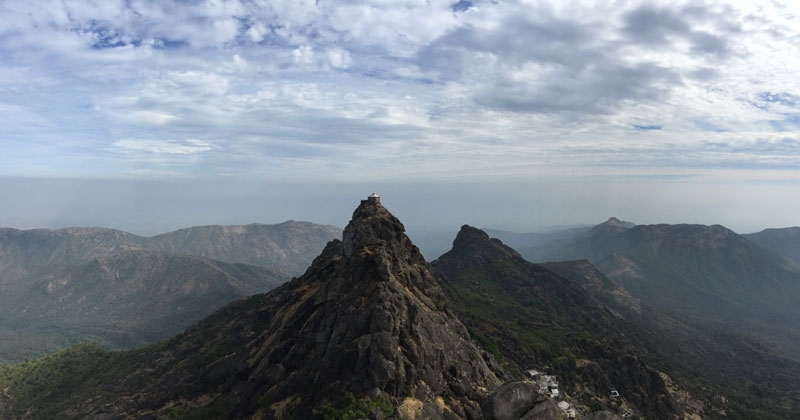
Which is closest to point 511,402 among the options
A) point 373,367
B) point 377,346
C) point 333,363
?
point 373,367

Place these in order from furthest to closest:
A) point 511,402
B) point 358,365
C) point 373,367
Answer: point 358,365 < point 373,367 < point 511,402

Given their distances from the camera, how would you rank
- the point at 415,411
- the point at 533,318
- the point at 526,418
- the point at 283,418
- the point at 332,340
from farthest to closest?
the point at 533,318 → the point at 332,340 → the point at 283,418 → the point at 415,411 → the point at 526,418

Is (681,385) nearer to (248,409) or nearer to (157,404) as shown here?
(248,409)

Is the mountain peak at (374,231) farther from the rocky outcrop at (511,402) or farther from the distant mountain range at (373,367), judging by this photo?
the rocky outcrop at (511,402)

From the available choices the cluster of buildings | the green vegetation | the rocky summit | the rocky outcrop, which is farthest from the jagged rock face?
the green vegetation

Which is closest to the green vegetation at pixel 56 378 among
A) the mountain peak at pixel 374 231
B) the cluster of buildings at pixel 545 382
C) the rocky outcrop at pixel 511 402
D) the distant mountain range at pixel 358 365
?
the distant mountain range at pixel 358 365

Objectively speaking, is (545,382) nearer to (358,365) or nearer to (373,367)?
(373,367)

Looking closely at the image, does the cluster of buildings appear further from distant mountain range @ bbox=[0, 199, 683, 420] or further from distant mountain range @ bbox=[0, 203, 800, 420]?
distant mountain range @ bbox=[0, 199, 683, 420]

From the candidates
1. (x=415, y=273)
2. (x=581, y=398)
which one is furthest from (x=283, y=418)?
(x=581, y=398)
